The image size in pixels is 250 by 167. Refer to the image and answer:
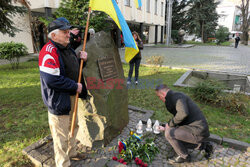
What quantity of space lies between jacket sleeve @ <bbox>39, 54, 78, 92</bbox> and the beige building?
401cm

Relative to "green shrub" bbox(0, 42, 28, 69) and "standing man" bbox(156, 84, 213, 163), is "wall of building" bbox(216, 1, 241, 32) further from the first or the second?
"standing man" bbox(156, 84, 213, 163)

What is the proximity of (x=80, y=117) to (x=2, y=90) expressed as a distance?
15.6 feet

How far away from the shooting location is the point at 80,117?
10.6 ft

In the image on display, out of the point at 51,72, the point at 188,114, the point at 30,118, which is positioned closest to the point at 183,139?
the point at 188,114

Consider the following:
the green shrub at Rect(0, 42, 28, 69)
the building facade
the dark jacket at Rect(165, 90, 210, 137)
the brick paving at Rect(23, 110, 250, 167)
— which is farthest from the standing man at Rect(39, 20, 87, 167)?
the building facade

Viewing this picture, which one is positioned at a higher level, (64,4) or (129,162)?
(64,4)

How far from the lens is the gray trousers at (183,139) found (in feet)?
9.04

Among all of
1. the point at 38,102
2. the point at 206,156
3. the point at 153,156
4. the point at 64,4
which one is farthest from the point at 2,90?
the point at 206,156

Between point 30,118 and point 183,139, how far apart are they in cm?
365

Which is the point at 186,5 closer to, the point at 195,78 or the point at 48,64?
the point at 195,78

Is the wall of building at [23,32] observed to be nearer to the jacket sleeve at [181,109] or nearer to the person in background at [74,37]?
the person in background at [74,37]

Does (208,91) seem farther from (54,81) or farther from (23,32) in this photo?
(23,32)

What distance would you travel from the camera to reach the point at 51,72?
215 cm

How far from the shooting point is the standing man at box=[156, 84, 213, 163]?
2682mm
